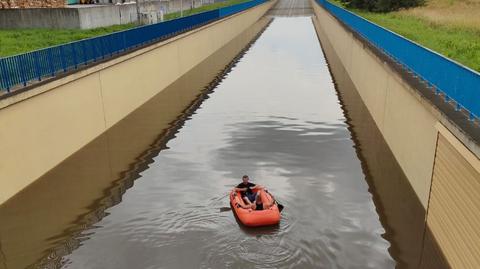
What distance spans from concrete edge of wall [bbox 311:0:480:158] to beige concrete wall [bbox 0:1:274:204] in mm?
13117

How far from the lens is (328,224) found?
13.4m

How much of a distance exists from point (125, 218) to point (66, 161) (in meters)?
5.57

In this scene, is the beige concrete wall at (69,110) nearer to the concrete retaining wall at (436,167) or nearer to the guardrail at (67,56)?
the guardrail at (67,56)

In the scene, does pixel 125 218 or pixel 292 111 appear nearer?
pixel 125 218

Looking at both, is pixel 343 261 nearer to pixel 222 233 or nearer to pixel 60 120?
pixel 222 233

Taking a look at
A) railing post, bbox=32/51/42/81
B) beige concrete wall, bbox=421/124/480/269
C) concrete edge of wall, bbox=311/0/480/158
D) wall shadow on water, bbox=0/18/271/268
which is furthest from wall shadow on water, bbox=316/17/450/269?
railing post, bbox=32/51/42/81

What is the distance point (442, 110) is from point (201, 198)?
7.97 metres

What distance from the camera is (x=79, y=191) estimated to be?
52.1 feet

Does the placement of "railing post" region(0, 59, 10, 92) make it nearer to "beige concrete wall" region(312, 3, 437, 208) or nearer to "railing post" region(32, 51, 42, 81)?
"railing post" region(32, 51, 42, 81)

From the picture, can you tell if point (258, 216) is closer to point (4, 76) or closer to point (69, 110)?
point (4, 76)

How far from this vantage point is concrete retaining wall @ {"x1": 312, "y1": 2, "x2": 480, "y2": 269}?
1000 cm

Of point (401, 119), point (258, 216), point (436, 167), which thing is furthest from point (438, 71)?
point (258, 216)

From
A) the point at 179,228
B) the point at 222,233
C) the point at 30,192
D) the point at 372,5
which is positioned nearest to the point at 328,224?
the point at 222,233

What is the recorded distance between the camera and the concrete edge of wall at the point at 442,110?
10.2 meters
